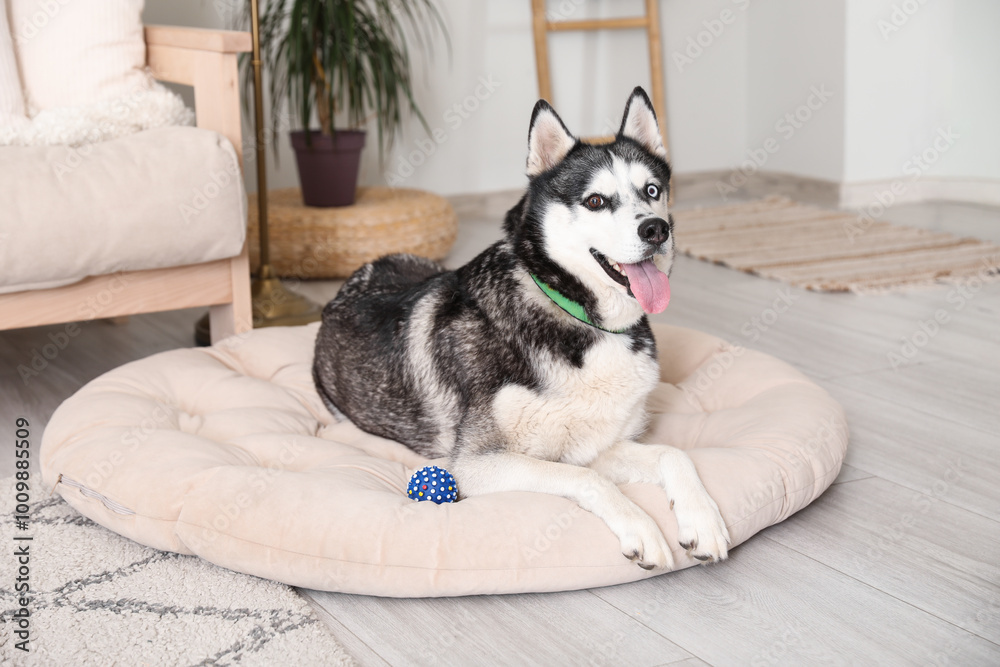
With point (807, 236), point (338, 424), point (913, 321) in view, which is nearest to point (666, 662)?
point (338, 424)

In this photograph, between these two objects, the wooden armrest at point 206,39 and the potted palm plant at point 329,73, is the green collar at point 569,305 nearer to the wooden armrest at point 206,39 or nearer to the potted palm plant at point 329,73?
the wooden armrest at point 206,39

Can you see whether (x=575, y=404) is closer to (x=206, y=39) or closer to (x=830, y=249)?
(x=206, y=39)

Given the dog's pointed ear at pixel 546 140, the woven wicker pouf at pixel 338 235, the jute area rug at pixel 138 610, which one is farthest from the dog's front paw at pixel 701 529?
the woven wicker pouf at pixel 338 235

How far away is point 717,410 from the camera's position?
7.50 feet

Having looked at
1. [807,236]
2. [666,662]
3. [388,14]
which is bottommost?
[666,662]

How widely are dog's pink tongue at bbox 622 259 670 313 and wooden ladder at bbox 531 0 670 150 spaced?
3.23 meters

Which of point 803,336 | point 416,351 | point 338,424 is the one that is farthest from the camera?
point 803,336

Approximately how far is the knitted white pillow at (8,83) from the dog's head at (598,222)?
1626 mm

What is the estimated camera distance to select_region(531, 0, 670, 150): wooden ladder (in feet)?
16.6

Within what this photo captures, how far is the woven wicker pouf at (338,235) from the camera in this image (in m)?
3.80

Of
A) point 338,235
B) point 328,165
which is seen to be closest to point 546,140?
point 338,235

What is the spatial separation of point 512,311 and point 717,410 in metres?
0.70

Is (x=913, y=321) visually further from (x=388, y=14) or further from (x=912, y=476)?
(x=388, y=14)

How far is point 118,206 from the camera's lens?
7.68 feet
